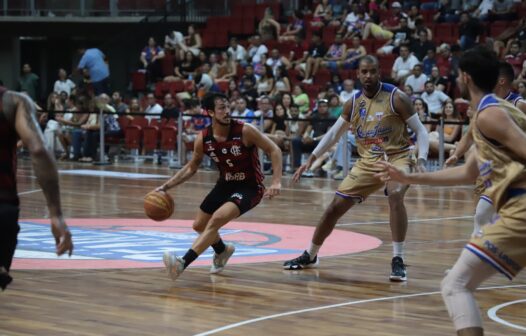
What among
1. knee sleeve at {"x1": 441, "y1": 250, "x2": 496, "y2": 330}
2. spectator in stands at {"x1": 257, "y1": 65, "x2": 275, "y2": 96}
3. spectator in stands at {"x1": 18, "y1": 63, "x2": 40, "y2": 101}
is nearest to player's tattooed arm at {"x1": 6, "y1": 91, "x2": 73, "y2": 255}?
knee sleeve at {"x1": 441, "y1": 250, "x2": 496, "y2": 330}

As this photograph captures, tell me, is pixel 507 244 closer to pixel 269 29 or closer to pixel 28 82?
pixel 269 29

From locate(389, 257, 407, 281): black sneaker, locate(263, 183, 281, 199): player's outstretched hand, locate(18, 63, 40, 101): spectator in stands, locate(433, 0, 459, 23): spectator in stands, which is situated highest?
locate(433, 0, 459, 23): spectator in stands

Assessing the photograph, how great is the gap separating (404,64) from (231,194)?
14003mm

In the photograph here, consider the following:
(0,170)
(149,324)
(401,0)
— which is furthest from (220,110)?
(401,0)

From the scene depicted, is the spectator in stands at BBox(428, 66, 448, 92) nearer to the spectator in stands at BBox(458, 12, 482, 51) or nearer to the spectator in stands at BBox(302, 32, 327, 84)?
the spectator in stands at BBox(458, 12, 482, 51)

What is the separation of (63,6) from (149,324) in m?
23.4

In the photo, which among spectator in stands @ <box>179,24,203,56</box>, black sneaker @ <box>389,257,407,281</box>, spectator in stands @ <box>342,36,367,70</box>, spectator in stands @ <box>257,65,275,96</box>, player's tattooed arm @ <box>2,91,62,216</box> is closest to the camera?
player's tattooed arm @ <box>2,91,62,216</box>

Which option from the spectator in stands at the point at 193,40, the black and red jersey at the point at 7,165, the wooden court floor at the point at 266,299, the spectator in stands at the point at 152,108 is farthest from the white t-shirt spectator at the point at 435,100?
the black and red jersey at the point at 7,165

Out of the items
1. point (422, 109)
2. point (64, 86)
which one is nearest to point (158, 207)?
point (422, 109)

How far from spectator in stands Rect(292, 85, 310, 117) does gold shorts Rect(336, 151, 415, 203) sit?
12.6 metres

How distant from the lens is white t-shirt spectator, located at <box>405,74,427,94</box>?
22.5 meters

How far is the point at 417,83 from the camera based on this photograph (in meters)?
22.5

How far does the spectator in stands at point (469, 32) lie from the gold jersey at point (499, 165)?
18283 mm

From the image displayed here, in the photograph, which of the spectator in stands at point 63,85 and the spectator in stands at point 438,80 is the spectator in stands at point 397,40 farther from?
the spectator in stands at point 63,85
